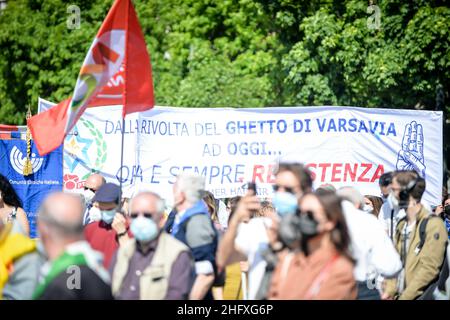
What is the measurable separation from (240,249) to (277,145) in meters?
5.18

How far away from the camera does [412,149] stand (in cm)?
1183

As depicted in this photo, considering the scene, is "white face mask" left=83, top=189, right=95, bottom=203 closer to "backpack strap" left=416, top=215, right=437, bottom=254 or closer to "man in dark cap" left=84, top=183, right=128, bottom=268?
"man in dark cap" left=84, top=183, right=128, bottom=268

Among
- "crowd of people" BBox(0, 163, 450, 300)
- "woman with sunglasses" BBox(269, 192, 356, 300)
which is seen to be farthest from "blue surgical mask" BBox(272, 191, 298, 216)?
"woman with sunglasses" BBox(269, 192, 356, 300)

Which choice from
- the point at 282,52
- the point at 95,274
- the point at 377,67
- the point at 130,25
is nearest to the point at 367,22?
the point at 377,67

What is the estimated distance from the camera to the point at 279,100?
1009 inches

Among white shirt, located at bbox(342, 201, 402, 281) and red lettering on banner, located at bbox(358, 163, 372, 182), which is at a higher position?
red lettering on banner, located at bbox(358, 163, 372, 182)

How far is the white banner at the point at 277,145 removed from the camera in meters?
11.6

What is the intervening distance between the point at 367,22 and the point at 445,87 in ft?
7.44

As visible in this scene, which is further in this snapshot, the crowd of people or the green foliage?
the green foliage

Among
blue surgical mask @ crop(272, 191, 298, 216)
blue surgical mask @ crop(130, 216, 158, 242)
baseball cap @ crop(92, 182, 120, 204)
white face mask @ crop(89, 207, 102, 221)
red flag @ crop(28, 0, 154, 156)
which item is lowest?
white face mask @ crop(89, 207, 102, 221)

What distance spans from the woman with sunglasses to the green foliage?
12.8 metres

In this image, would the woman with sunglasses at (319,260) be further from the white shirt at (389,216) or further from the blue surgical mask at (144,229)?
the white shirt at (389,216)

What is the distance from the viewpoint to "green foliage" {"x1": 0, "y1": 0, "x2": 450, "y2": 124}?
1872 cm
